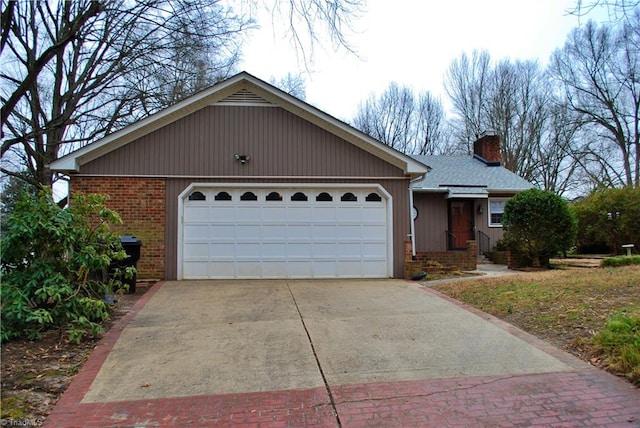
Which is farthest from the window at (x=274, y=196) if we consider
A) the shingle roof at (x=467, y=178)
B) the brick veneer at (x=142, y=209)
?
the shingle roof at (x=467, y=178)

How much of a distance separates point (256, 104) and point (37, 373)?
25.8 feet

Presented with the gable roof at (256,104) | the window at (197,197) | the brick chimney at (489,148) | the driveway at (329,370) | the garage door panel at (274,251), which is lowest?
the driveway at (329,370)

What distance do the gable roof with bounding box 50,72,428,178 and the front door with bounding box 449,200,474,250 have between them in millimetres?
5717

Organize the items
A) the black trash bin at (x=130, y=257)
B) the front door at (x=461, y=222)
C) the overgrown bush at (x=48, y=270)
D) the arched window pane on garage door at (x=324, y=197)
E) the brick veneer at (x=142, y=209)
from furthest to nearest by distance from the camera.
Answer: the front door at (x=461, y=222) < the arched window pane on garage door at (x=324, y=197) < the brick veneer at (x=142, y=209) < the black trash bin at (x=130, y=257) < the overgrown bush at (x=48, y=270)

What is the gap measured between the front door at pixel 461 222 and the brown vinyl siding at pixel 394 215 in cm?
568

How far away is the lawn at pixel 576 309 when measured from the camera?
425 centimetres

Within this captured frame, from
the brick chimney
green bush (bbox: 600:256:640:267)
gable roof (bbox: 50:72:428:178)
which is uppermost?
the brick chimney

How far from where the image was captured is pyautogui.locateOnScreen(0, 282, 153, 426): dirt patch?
3.30m

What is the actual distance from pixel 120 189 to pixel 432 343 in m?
8.10

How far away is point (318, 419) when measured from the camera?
3.17m

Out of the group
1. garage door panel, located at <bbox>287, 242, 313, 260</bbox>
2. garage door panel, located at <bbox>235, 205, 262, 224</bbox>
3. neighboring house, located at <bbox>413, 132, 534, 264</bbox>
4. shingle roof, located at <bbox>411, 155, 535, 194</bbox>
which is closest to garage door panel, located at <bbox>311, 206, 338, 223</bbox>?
garage door panel, located at <bbox>287, 242, 313, 260</bbox>

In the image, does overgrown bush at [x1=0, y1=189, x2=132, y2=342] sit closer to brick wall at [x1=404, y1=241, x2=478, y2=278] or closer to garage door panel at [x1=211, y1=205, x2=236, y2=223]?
garage door panel at [x1=211, y1=205, x2=236, y2=223]

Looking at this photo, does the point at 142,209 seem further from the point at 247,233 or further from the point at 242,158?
the point at 242,158

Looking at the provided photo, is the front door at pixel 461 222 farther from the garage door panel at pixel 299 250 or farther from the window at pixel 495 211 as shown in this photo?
the garage door panel at pixel 299 250
